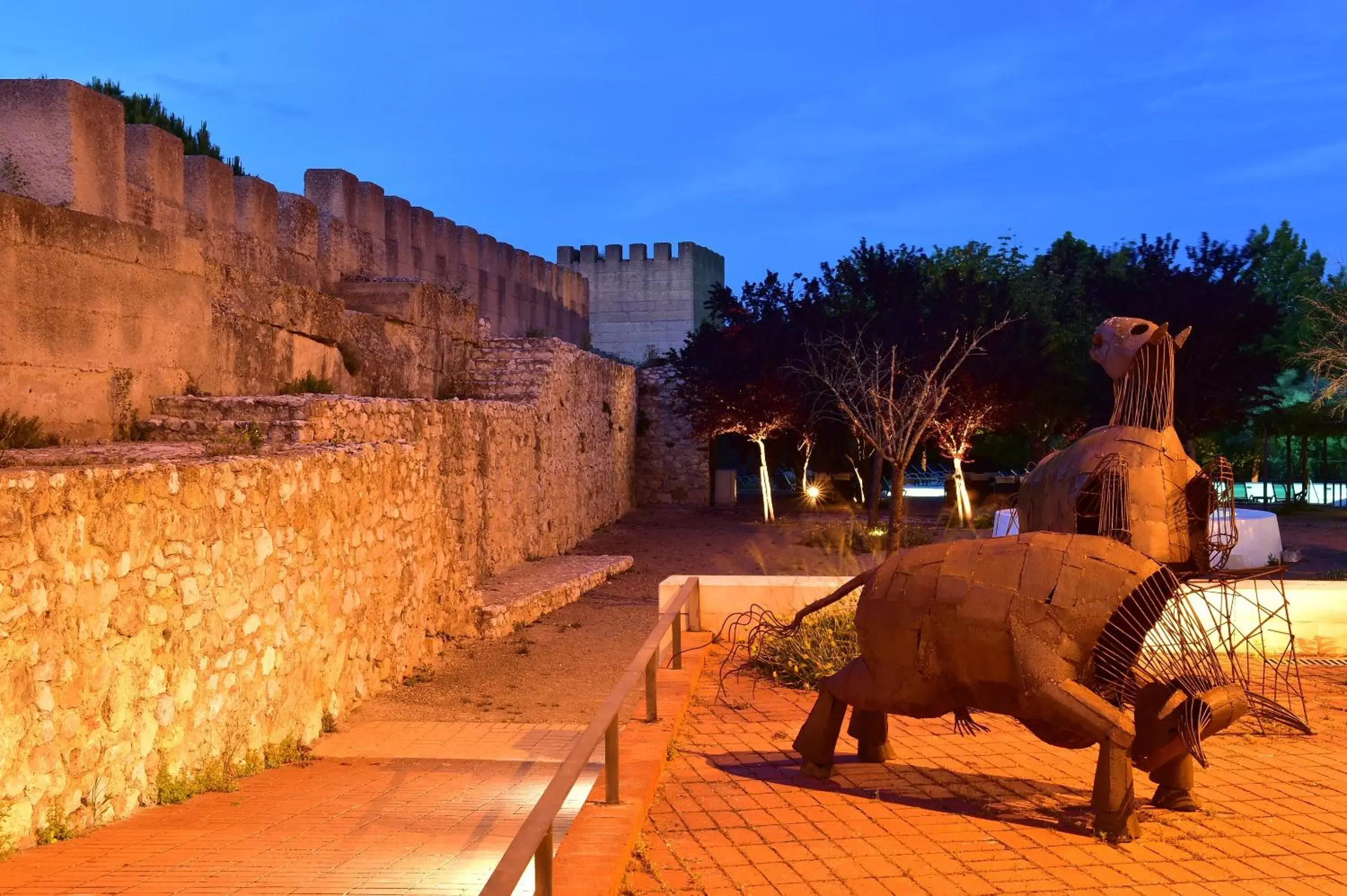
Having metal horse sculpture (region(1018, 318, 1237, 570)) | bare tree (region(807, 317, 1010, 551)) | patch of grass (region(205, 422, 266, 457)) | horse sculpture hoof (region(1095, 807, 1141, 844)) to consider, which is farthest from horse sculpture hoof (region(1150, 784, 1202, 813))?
bare tree (region(807, 317, 1010, 551))

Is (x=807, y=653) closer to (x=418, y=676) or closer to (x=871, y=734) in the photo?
(x=871, y=734)

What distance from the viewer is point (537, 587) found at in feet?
47.1

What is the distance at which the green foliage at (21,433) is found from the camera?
7910 millimetres

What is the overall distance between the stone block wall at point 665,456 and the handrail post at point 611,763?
2246cm

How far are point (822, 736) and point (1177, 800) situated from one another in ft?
4.83

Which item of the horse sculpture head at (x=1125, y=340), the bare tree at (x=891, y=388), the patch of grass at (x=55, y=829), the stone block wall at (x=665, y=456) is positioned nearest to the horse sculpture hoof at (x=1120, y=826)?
the horse sculpture head at (x=1125, y=340)

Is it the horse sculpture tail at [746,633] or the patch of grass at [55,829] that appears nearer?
the patch of grass at [55,829]

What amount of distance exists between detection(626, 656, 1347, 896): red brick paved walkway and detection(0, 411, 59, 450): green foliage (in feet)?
15.9

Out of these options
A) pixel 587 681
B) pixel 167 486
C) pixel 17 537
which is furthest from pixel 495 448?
pixel 17 537

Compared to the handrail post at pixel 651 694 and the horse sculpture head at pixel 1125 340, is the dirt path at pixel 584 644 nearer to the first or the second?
the handrail post at pixel 651 694

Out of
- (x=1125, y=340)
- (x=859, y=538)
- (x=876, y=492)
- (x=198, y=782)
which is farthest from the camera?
(x=876, y=492)

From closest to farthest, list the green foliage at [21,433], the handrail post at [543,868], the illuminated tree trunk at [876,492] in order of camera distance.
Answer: the handrail post at [543,868], the green foliage at [21,433], the illuminated tree trunk at [876,492]

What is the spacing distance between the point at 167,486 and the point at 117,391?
3781 mm

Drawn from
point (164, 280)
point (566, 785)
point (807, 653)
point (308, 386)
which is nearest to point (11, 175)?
point (164, 280)
